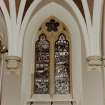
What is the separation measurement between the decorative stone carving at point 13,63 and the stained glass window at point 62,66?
1.27m

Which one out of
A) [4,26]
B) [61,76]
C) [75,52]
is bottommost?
[61,76]

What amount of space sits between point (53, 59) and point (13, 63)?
4.43 ft

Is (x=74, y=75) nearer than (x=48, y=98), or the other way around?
(x=48, y=98)

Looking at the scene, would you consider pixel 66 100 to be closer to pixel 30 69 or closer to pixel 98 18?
pixel 30 69

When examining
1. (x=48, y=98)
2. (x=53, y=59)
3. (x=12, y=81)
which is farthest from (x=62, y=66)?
(x=12, y=81)

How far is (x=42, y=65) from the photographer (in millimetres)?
8453

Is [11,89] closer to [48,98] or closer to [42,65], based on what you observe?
[48,98]

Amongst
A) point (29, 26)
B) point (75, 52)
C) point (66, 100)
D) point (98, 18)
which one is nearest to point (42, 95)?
point (66, 100)

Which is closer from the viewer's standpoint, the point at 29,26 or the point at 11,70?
the point at 11,70

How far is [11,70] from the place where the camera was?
7.68 meters

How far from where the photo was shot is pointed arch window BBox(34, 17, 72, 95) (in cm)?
821

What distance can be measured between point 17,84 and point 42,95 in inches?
34.2

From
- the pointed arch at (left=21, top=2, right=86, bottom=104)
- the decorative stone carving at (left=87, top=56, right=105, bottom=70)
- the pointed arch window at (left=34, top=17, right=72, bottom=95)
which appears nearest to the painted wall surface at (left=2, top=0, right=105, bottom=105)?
the pointed arch at (left=21, top=2, right=86, bottom=104)

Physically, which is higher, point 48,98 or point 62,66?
point 62,66
